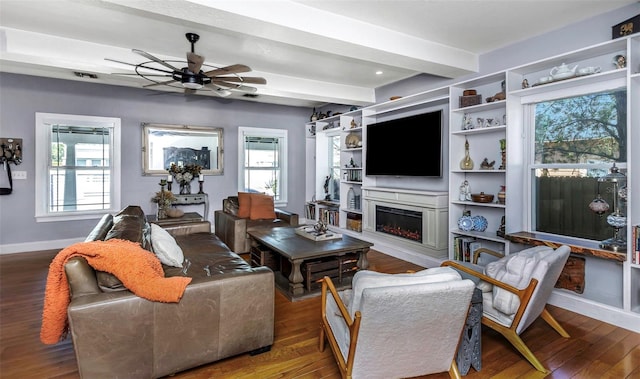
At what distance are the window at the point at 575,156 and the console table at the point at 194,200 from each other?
4.97 m

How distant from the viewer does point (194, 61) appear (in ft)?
10.4

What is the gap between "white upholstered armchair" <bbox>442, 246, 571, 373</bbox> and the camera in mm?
2025

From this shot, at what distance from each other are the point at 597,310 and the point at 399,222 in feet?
7.88

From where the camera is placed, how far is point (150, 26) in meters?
3.27

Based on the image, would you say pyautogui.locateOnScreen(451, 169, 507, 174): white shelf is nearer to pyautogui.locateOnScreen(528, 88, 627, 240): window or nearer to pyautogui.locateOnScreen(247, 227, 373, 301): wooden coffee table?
pyautogui.locateOnScreen(528, 88, 627, 240): window

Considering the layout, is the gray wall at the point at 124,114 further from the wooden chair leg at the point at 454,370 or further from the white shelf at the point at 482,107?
the wooden chair leg at the point at 454,370

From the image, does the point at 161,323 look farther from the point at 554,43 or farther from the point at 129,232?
the point at 554,43

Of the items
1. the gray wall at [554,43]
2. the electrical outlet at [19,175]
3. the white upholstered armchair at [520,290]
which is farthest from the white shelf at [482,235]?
the electrical outlet at [19,175]

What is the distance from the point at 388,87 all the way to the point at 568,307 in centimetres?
376

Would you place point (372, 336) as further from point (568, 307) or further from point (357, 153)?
point (357, 153)

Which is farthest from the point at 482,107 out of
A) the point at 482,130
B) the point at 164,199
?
the point at 164,199

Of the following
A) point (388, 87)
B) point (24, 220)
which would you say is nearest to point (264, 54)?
point (388, 87)

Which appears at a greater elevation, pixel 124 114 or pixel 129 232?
pixel 124 114

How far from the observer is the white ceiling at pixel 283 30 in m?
2.68
